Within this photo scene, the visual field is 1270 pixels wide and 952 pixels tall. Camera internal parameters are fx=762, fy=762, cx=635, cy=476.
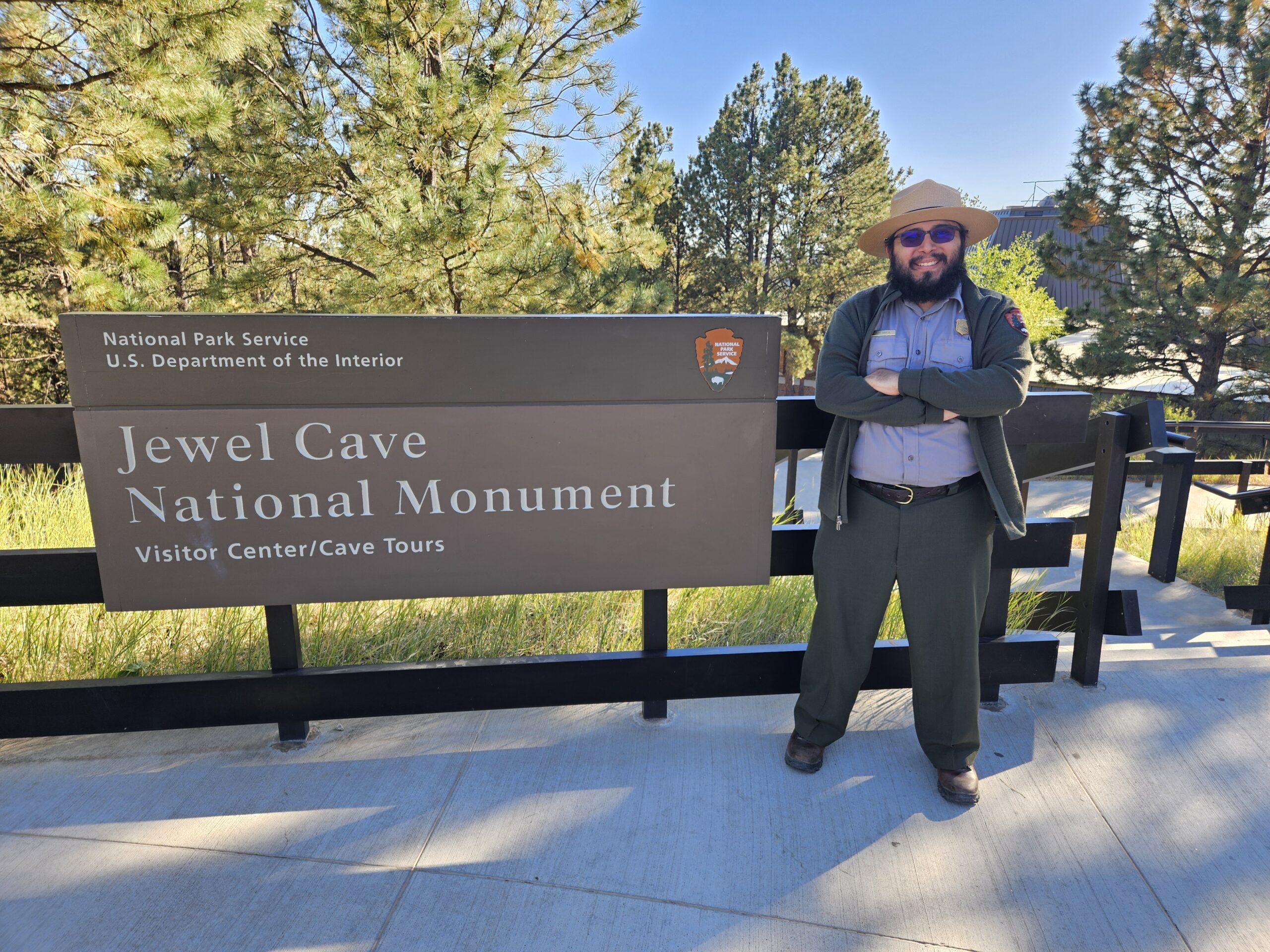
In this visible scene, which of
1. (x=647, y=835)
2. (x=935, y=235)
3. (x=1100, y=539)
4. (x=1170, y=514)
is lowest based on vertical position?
(x=647, y=835)

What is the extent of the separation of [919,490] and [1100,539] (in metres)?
1.15

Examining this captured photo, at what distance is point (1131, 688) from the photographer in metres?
2.99

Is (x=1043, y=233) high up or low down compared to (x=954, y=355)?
up

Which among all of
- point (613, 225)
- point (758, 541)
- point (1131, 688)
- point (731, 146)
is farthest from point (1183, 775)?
point (731, 146)

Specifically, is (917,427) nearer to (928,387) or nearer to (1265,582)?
(928,387)

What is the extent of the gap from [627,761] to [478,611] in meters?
1.05

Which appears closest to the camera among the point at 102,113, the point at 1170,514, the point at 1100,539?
the point at 1100,539

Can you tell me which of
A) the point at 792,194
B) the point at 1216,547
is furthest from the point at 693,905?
the point at 792,194

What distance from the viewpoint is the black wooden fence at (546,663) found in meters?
2.38

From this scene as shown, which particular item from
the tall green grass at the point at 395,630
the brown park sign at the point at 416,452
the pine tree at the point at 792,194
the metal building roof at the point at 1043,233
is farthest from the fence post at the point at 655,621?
the metal building roof at the point at 1043,233

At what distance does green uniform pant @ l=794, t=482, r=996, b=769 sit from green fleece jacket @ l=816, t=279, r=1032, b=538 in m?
0.08

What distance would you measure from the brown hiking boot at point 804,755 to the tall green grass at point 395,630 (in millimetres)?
833

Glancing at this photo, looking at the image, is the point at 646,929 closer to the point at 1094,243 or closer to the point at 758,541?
the point at 758,541

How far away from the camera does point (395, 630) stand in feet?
10.4
